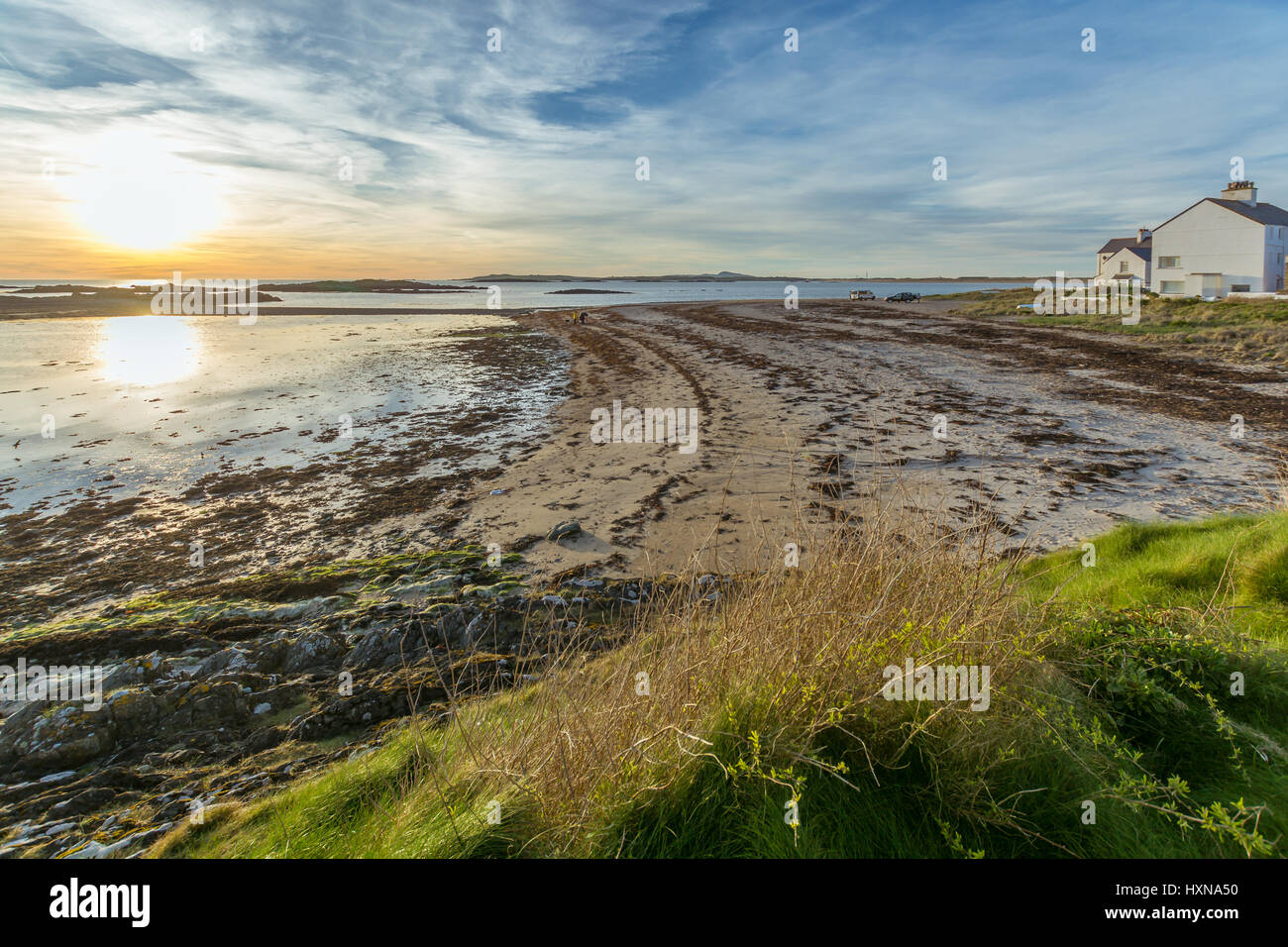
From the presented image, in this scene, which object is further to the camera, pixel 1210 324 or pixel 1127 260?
pixel 1127 260

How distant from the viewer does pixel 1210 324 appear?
Result: 28.3 meters

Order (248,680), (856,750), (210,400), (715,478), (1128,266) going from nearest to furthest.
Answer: (856,750)
(248,680)
(715,478)
(210,400)
(1128,266)

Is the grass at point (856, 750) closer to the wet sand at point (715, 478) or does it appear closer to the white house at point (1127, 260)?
the wet sand at point (715, 478)

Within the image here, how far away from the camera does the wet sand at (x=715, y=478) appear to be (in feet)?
26.3

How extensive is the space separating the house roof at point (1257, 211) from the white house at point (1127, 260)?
491 centimetres

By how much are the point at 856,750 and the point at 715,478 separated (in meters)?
7.58

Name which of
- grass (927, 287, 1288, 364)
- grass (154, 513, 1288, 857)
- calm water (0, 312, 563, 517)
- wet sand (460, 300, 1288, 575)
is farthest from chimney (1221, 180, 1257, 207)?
grass (154, 513, 1288, 857)

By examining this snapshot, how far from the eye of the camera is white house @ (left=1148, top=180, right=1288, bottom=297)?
45.3m

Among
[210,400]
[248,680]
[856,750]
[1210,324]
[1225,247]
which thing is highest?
[1225,247]

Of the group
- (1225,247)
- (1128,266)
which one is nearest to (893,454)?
(1225,247)

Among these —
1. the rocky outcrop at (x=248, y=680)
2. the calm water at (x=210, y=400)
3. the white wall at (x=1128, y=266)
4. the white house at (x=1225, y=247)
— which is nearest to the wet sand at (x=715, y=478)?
the calm water at (x=210, y=400)

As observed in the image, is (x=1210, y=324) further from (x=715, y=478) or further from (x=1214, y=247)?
(x=715, y=478)
